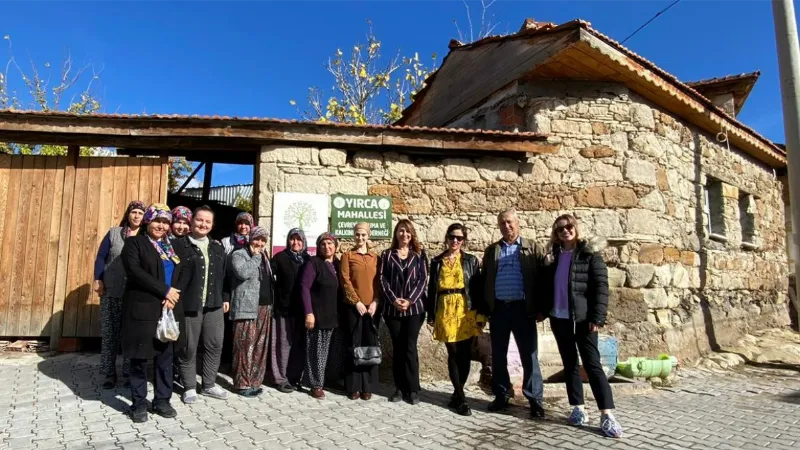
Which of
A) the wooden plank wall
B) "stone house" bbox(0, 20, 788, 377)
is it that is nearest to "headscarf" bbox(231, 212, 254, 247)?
"stone house" bbox(0, 20, 788, 377)

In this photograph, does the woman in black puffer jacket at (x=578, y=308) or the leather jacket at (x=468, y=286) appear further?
the leather jacket at (x=468, y=286)

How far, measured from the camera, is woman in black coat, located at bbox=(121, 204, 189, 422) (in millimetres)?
3678

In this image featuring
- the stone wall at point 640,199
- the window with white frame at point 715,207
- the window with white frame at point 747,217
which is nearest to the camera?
the stone wall at point 640,199

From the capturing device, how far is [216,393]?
4355mm

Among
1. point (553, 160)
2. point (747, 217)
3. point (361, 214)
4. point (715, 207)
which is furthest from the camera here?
point (747, 217)

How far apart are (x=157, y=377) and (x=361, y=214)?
2720 millimetres

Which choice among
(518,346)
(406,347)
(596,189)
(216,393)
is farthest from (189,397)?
(596,189)

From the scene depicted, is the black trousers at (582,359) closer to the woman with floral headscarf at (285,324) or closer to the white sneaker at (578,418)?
the white sneaker at (578,418)

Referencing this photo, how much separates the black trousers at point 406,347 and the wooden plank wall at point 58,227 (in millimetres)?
3154

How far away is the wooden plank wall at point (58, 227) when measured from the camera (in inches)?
215

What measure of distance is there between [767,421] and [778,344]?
14.3 ft

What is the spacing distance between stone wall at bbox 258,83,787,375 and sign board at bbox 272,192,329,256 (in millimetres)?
108

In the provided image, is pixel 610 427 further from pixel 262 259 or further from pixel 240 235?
pixel 240 235

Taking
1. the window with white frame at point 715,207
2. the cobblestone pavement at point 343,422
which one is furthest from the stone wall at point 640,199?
the cobblestone pavement at point 343,422
